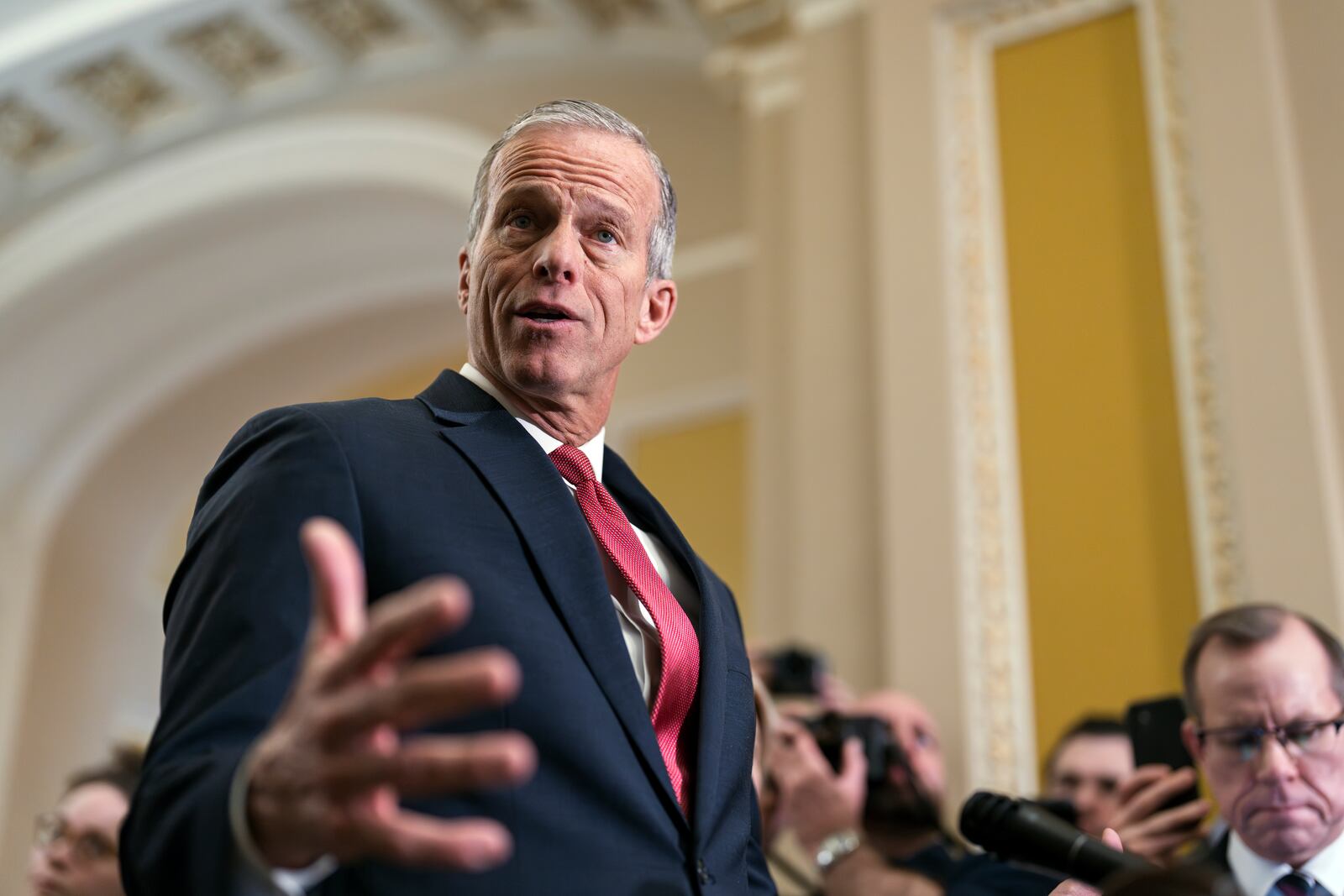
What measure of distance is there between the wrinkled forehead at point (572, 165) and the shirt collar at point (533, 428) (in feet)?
→ 0.71

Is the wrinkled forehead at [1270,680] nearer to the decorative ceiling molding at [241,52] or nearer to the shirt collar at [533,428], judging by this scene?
the shirt collar at [533,428]

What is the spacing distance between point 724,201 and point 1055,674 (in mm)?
3694

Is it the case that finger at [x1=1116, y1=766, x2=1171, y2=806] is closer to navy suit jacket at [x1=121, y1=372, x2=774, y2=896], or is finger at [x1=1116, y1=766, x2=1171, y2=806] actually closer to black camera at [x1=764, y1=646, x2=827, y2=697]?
black camera at [x1=764, y1=646, x2=827, y2=697]

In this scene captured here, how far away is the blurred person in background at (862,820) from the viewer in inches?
109

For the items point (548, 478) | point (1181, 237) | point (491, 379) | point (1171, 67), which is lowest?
point (548, 478)

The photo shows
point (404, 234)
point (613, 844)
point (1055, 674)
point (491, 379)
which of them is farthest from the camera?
point (404, 234)

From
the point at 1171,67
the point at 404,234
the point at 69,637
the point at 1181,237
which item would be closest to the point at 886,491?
the point at 1181,237

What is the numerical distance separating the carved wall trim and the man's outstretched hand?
2.81m

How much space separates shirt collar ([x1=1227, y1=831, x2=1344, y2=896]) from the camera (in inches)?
92.5

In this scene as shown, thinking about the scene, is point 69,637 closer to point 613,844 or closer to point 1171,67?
point 1171,67

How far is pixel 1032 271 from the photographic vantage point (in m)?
4.09

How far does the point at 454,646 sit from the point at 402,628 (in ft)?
1.47

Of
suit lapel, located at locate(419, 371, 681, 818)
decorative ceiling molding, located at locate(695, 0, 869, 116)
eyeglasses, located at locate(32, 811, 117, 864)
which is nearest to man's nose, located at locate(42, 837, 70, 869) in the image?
eyeglasses, located at locate(32, 811, 117, 864)

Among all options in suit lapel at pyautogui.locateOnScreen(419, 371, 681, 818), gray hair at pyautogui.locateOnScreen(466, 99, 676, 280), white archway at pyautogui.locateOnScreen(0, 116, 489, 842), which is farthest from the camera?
white archway at pyautogui.locateOnScreen(0, 116, 489, 842)
